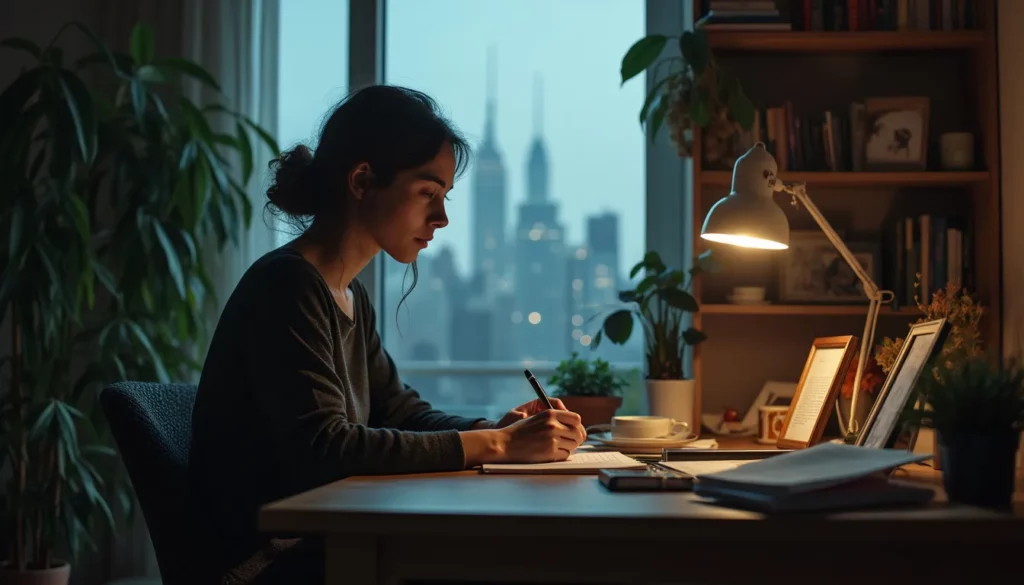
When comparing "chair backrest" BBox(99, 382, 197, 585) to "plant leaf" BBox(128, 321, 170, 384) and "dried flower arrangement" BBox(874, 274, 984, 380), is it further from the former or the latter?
"dried flower arrangement" BBox(874, 274, 984, 380)

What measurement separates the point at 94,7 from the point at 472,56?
1209 millimetres

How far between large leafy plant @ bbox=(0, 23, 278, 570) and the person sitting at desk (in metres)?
1.01

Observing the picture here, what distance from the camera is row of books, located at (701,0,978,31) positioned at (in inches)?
102

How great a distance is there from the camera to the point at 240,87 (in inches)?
121

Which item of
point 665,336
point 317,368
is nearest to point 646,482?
point 317,368

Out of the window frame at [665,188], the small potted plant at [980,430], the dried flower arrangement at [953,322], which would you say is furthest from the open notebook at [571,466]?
the window frame at [665,188]

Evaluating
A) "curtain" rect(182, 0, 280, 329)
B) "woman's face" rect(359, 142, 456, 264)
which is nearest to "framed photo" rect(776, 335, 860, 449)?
"woman's face" rect(359, 142, 456, 264)

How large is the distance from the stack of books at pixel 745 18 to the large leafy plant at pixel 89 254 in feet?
4.21

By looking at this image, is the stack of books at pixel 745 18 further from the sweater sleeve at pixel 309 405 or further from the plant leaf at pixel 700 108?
the sweater sleeve at pixel 309 405

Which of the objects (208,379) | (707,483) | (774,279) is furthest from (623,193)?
(707,483)

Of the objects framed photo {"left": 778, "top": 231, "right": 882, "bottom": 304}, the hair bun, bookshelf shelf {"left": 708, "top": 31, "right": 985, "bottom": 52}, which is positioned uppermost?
bookshelf shelf {"left": 708, "top": 31, "right": 985, "bottom": 52}

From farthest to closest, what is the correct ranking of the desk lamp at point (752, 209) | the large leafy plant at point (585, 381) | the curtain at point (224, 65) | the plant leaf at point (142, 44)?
the curtain at point (224, 65) < the plant leaf at point (142, 44) < the large leafy plant at point (585, 381) < the desk lamp at point (752, 209)

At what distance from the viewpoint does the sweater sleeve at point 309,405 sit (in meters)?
1.39

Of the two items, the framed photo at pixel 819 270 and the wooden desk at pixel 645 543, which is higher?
the framed photo at pixel 819 270
